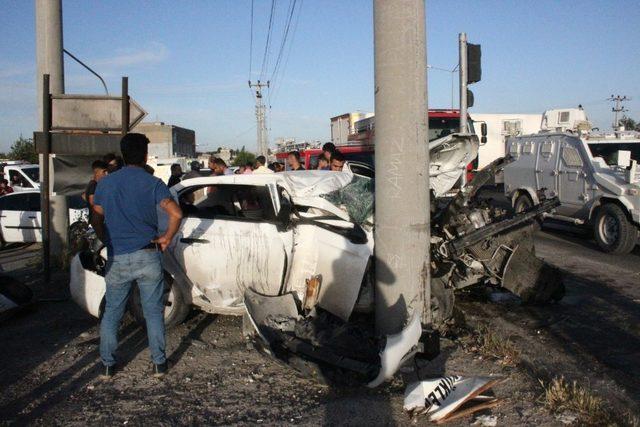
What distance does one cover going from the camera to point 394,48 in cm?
449

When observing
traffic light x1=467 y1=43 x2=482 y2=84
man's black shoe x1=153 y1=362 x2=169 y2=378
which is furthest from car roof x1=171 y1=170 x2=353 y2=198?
traffic light x1=467 y1=43 x2=482 y2=84

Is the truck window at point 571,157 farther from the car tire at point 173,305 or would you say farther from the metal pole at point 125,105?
the car tire at point 173,305

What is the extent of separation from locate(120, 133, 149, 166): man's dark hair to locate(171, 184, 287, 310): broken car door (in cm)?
127

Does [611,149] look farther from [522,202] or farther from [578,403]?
[578,403]

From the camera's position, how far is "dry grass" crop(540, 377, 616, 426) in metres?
3.50

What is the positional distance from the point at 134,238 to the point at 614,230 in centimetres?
838


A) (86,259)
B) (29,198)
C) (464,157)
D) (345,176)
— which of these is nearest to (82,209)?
(29,198)

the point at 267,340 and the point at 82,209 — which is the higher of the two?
the point at 82,209

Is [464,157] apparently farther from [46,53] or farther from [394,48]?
[46,53]

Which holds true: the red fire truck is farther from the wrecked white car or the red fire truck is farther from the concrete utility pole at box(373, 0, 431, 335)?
the concrete utility pole at box(373, 0, 431, 335)

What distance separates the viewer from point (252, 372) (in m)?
4.57

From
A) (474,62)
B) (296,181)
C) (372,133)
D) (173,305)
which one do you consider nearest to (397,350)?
(296,181)

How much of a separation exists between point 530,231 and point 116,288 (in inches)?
159

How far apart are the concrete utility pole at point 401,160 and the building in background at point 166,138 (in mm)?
57146
